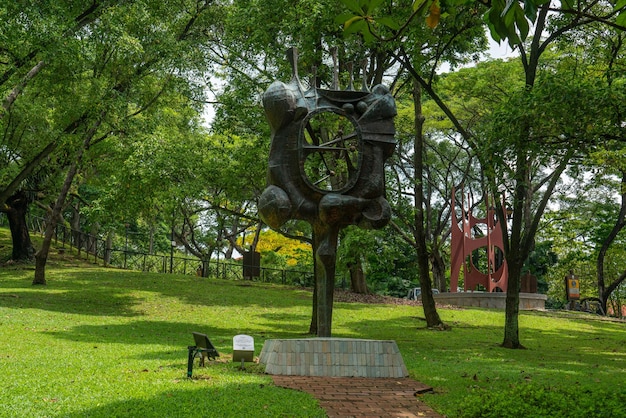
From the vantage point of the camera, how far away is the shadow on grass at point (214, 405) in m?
6.68

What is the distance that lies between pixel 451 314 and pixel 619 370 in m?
11.1

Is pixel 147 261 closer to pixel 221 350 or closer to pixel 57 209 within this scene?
pixel 57 209

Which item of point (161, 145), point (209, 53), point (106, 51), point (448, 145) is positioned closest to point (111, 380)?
point (161, 145)

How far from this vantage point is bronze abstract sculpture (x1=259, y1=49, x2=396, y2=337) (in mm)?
11852

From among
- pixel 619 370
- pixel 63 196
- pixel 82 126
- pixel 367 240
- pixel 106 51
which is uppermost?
pixel 106 51

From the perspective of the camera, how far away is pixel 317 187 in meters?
12.0

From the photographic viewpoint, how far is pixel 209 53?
76.0 feet

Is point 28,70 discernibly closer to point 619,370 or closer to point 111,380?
point 111,380

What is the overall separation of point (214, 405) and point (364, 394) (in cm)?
252

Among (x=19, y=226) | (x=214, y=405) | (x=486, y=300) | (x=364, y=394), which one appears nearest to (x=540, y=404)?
(x=364, y=394)

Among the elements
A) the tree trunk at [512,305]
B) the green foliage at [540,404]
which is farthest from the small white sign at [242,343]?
the tree trunk at [512,305]

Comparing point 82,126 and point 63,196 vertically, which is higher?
point 82,126

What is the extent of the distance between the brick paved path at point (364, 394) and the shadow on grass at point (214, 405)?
40 cm

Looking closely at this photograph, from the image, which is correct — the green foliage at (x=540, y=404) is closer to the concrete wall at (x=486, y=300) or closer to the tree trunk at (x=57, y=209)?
the tree trunk at (x=57, y=209)
